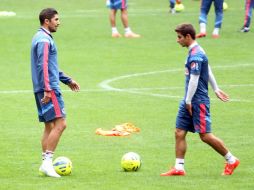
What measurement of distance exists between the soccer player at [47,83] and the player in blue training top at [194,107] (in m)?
1.49

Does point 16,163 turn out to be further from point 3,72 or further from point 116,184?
point 3,72

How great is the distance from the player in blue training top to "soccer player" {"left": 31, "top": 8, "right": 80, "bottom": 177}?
4.89ft

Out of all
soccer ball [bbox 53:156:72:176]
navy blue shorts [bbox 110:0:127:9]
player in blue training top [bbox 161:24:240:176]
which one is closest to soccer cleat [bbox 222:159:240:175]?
player in blue training top [bbox 161:24:240:176]

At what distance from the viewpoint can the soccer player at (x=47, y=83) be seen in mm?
11977

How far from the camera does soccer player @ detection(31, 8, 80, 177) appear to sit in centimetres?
1198

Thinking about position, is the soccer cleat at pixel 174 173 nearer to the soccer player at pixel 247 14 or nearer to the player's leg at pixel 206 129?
the player's leg at pixel 206 129

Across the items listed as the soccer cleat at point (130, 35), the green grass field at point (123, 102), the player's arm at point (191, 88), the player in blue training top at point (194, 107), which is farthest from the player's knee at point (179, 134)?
the soccer cleat at point (130, 35)

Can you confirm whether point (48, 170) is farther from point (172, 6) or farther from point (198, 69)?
point (172, 6)

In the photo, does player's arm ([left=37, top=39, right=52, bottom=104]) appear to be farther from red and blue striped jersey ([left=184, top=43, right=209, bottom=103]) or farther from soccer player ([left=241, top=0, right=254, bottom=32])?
soccer player ([left=241, top=0, right=254, bottom=32])

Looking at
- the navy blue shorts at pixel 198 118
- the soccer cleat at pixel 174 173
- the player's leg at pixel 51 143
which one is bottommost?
the soccer cleat at pixel 174 173

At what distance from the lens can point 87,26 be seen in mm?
30031

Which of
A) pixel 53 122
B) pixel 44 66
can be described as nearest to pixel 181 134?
pixel 53 122

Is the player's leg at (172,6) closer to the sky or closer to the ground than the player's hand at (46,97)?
closer to the ground

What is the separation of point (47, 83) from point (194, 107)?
6.10 ft
